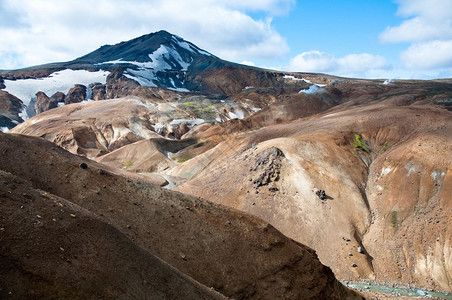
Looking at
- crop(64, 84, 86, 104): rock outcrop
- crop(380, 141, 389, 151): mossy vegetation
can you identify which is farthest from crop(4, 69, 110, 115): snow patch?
crop(380, 141, 389, 151): mossy vegetation

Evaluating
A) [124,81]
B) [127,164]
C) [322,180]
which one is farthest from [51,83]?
[322,180]

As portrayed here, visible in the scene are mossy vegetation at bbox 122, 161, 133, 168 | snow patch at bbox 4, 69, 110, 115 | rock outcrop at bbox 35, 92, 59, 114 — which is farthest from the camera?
snow patch at bbox 4, 69, 110, 115

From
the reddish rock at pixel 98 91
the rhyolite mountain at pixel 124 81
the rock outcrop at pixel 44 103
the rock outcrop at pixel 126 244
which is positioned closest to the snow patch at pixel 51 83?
the rhyolite mountain at pixel 124 81

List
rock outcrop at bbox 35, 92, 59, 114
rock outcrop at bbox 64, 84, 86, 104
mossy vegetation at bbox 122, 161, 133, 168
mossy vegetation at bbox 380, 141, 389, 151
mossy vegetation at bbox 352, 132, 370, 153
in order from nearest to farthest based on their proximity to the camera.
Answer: mossy vegetation at bbox 352, 132, 370, 153 < mossy vegetation at bbox 380, 141, 389, 151 < mossy vegetation at bbox 122, 161, 133, 168 < rock outcrop at bbox 35, 92, 59, 114 < rock outcrop at bbox 64, 84, 86, 104

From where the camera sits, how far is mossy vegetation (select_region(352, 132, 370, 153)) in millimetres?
57406

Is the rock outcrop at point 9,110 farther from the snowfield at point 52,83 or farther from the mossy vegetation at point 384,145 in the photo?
the mossy vegetation at point 384,145

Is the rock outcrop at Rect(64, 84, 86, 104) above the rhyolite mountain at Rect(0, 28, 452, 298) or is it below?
above

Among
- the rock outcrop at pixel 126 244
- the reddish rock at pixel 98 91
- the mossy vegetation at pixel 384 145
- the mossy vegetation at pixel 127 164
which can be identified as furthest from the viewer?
the reddish rock at pixel 98 91

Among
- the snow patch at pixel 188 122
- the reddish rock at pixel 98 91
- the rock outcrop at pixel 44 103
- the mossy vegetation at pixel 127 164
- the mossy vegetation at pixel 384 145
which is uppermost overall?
the reddish rock at pixel 98 91

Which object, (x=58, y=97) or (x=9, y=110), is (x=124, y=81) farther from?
(x=9, y=110)

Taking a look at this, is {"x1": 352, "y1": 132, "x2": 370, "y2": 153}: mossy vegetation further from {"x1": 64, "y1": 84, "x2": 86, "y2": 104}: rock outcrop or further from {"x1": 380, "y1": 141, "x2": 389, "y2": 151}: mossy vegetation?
{"x1": 64, "y1": 84, "x2": 86, "y2": 104}: rock outcrop

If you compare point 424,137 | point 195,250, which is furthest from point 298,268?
point 424,137

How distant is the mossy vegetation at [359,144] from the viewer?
5741cm

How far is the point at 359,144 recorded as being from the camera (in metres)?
58.5
